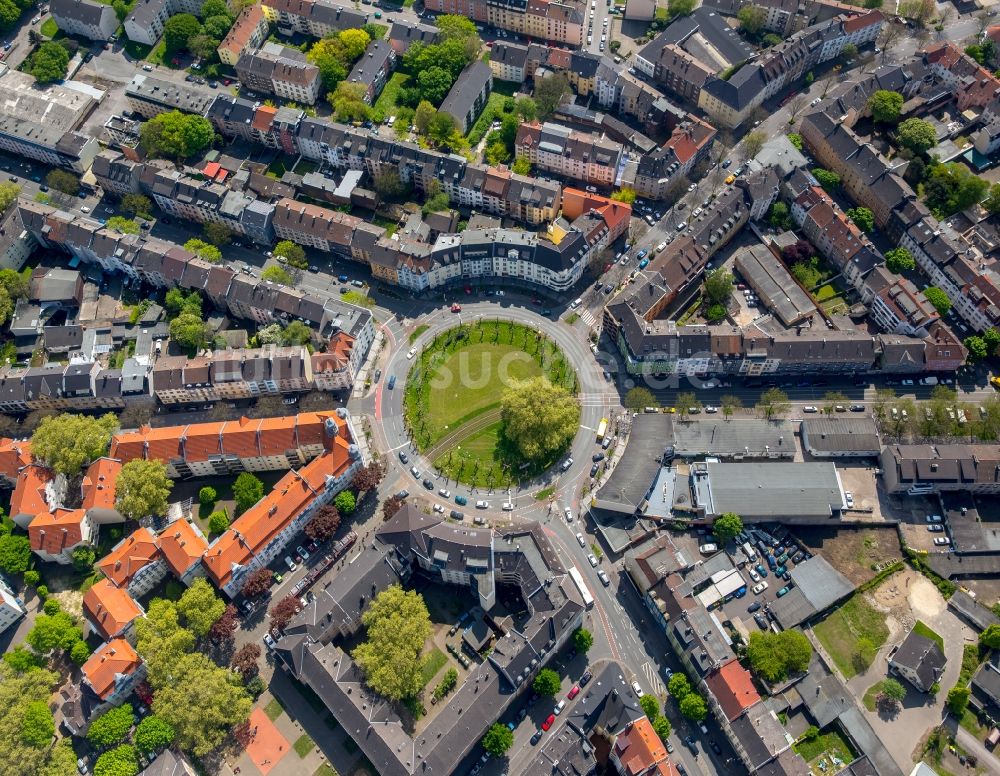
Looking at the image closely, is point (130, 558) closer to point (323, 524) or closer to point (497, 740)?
point (323, 524)

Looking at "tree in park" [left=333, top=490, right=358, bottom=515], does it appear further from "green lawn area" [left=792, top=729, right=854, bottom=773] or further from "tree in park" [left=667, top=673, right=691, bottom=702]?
"green lawn area" [left=792, top=729, right=854, bottom=773]

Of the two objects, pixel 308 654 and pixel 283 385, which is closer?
pixel 308 654

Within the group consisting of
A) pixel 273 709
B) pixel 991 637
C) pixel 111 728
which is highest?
pixel 991 637

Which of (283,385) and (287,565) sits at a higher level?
(283,385)

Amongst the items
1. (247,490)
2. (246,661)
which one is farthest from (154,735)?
(247,490)

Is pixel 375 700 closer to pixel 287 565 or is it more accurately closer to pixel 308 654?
pixel 308 654

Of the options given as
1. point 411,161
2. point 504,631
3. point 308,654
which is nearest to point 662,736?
point 504,631
